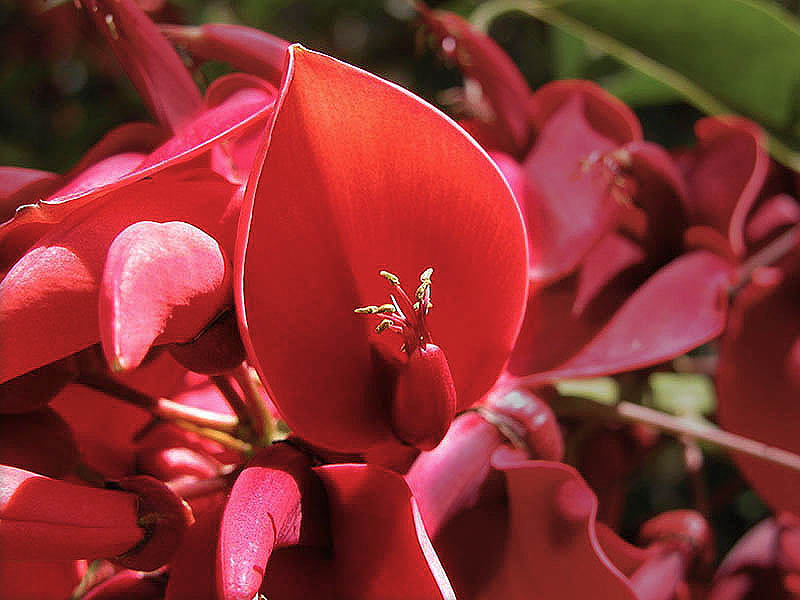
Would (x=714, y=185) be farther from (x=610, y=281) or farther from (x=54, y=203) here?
(x=54, y=203)

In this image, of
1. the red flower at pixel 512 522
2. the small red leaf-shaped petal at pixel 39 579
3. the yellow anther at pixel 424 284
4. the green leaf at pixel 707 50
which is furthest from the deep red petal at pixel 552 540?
the green leaf at pixel 707 50

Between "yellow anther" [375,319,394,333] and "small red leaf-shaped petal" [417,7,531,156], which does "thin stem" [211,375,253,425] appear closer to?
"yellow anther" [375,319,394,333]

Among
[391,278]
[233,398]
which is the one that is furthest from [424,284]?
[233,398]

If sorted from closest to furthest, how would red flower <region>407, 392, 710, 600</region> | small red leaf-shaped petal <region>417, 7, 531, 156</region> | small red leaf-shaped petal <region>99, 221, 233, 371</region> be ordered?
1. small red leaf-shaped petal <region>99, 221, 233, 371</region>
2. red flower <region>407, 392, 710, 600</region>
3. small red leaf-shaped petal <region>417, 7, 531, 156</region>

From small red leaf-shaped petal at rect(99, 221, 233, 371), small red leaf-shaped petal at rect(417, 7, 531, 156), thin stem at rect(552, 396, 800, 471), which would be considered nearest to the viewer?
small red leaf-shaped petal at rect(99, 221, 233, 371)

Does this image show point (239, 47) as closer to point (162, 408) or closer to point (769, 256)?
point (162, 408)

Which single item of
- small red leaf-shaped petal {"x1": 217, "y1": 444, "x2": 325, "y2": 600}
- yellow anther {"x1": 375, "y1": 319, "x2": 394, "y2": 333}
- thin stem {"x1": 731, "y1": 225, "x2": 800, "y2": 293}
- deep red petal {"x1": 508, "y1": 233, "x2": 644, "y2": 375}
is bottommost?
thin stem {"x1": 731, "y1": 225, "x2": 800, "y2": 293}

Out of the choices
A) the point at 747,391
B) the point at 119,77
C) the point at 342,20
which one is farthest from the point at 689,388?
the point at 119,77

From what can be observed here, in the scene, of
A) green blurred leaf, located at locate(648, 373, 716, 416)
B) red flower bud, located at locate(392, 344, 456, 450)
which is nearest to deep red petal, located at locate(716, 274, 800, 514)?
green blurred leaf, located at locate(648, 373, 716, 416)
